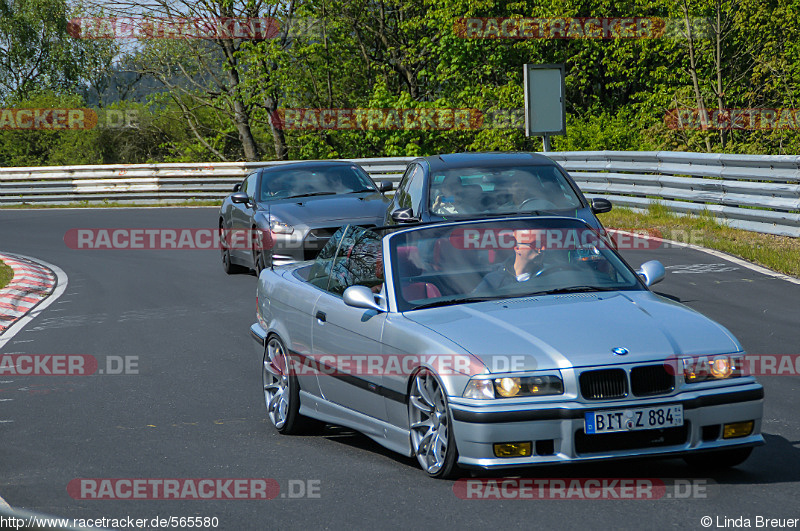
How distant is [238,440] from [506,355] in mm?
2385

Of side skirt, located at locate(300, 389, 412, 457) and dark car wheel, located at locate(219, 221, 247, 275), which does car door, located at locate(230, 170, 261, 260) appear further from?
side skirt, located at locate(300, 389, 412, 457)

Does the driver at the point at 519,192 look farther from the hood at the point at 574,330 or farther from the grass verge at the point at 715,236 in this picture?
the hood at the point at 574,330

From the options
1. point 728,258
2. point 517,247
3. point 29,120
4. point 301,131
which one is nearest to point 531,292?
point 517,247

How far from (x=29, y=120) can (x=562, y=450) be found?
43.9 metres

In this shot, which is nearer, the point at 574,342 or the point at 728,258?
the point at 574,342

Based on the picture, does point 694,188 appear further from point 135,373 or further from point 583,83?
point 583,83

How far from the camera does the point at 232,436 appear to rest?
748 centimetres

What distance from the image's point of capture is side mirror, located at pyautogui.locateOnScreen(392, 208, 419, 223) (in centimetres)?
1211

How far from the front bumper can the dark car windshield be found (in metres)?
11.0

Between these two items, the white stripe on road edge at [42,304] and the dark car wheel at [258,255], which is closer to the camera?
the white stripe on road edge at [42,304]

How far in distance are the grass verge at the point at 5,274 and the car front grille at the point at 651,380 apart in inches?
510

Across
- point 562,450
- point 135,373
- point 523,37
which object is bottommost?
point 135,373

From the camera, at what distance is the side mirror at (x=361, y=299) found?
6562 millimetres

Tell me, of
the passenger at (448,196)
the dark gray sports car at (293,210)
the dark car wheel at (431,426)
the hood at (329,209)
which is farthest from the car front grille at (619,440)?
the hood at (329,209)
